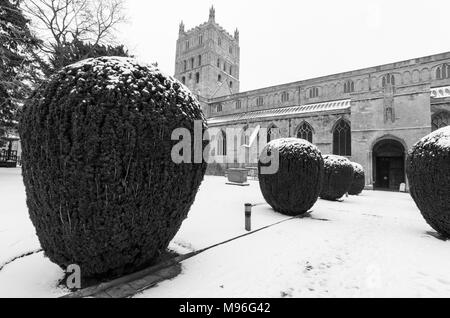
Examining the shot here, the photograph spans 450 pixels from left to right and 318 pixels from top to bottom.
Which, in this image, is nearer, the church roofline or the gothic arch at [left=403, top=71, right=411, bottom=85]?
the church roofline

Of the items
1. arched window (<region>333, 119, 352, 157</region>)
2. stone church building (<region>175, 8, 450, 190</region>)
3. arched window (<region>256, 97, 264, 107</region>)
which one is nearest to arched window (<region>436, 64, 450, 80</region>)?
stone church building (<region>175, 8, 450, 190</region>)

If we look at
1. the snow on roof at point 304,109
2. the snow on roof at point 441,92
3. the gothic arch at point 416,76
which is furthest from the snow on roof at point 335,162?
the gothic arch at point 416,76

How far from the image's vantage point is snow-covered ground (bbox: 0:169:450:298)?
9.11 feet

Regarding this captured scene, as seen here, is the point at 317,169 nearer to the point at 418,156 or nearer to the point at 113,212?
the point at 418,156

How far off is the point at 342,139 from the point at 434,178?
21.4m

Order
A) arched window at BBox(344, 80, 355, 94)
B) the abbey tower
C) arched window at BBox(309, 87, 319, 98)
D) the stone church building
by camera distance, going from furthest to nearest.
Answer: the abbey tower, arched window at BBox(309, 87, 319, 98), arched window at BBox(344, 80, 355, 94), the stone church building

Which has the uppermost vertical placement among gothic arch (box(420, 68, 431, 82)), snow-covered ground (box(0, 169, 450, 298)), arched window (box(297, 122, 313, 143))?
gothic arch (box(420, 68, 431, 82))

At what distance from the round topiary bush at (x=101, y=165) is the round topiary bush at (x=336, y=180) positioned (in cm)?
1138

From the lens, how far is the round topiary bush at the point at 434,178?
194 inches

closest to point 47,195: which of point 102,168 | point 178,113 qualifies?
point 102,168

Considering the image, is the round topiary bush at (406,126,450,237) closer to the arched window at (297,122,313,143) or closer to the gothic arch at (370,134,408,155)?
the gothic arch at (370,134,408,155)

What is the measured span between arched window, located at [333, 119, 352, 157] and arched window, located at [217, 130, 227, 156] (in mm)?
14755

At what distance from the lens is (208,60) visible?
4859cm

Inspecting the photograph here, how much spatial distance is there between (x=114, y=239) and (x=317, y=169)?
651 cm
